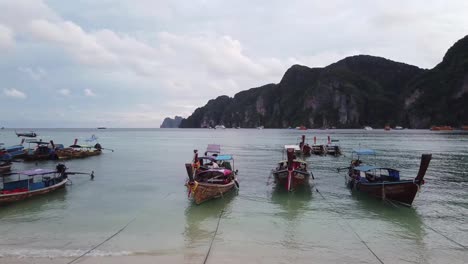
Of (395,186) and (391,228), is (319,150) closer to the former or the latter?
(395,186)

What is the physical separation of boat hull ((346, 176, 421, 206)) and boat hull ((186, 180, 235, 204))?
453 inches

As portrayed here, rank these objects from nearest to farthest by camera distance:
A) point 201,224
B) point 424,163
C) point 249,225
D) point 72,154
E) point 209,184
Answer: point 249,225 → point 201,224 → point 424,163 → point 209,184 → point 72,154

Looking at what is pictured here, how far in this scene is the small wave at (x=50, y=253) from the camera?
1418 cm

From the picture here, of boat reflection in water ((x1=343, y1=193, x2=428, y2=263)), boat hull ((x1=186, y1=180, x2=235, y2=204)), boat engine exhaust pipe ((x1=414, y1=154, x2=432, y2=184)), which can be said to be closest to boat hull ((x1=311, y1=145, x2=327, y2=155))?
boat reflection in water ((x1=343, y1=193, x2=428, y2=263))

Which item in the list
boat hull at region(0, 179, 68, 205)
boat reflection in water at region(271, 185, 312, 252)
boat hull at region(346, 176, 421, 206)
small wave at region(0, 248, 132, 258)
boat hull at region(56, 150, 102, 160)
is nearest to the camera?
small wave at region(0, 248, 132, 258)

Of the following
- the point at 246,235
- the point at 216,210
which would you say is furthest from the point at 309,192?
the point at 246,235

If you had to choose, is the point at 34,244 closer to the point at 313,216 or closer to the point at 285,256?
the point at 285,256

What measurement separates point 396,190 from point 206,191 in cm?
1376

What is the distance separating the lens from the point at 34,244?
51.3 feet

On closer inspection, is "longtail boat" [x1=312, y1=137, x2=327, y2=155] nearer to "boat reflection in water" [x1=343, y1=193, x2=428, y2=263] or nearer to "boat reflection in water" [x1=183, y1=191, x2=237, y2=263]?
"boat reflection in water" [x1=343, y1=193, x2=428, y2=263]

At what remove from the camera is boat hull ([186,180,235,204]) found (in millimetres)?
22562

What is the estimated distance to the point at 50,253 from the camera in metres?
14.5

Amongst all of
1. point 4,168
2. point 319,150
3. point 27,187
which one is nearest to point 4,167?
point 4,168

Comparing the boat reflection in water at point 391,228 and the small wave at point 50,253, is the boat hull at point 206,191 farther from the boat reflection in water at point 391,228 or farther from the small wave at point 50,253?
the boat reflection in water at point 391,228
